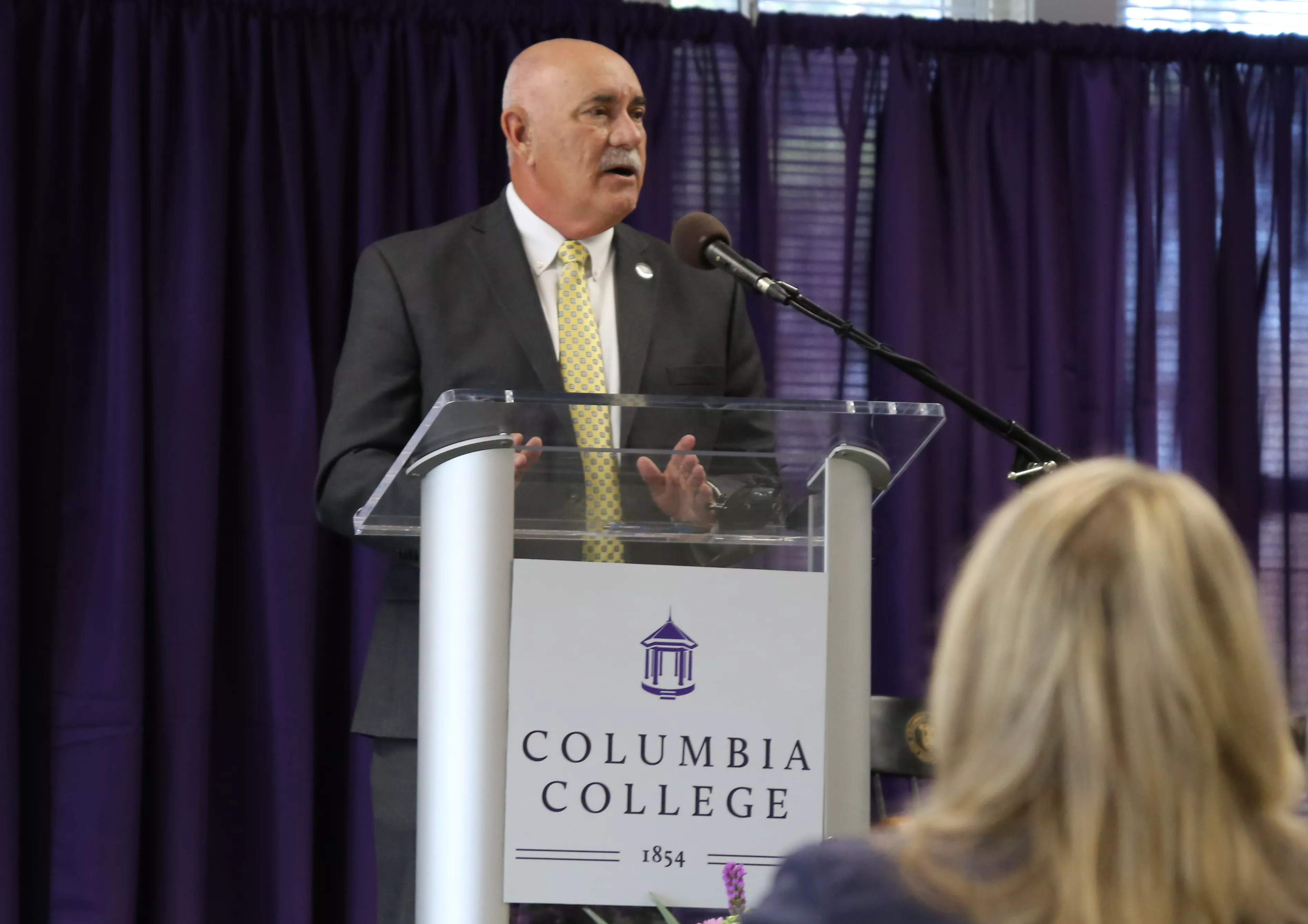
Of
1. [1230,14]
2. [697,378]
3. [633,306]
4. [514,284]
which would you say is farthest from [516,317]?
[1230,14]

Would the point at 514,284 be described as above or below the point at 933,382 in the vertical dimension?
above

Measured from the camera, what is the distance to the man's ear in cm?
297

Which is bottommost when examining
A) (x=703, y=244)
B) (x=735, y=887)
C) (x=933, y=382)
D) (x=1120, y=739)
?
(x=735, y=887)

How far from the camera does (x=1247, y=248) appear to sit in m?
4.05

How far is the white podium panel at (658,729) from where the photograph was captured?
1547mm

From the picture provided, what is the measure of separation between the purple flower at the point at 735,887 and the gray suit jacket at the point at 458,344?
33.9 inches

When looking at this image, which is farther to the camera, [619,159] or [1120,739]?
[619,159]

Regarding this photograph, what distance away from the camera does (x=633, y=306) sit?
104 inches

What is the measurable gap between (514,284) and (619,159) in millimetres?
415

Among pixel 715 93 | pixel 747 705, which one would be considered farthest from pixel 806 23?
pixel 747 705

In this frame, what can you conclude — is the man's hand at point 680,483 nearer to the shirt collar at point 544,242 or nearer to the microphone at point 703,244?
the microphone at point 703,244

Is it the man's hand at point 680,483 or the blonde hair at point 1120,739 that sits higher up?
the man's hand at point 680,483

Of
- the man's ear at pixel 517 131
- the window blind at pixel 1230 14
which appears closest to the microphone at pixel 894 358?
the man's ear at pixel 517 131

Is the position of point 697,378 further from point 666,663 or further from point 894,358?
point 666,663
